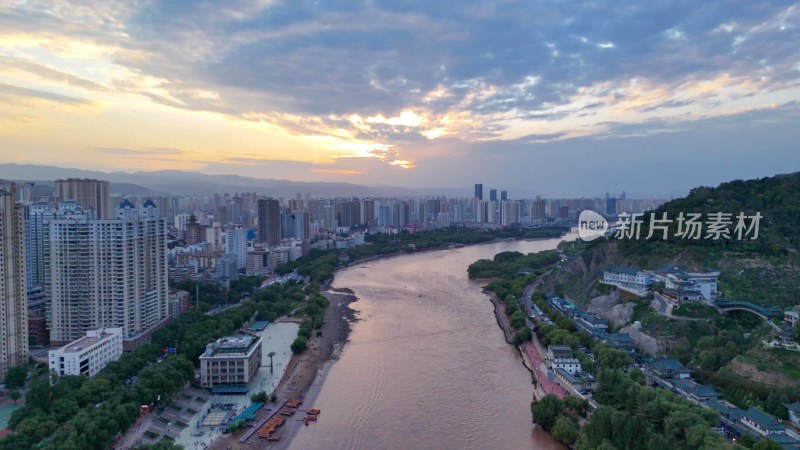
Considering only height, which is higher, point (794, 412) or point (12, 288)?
point (12, 288)

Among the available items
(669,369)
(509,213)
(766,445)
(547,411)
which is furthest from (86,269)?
(509,213)

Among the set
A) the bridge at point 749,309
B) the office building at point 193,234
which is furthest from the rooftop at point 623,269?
the office building at point 193,234

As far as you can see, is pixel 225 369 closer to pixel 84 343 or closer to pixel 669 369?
pixel 84 343

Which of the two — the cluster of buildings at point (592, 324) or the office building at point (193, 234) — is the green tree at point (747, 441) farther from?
the office building at point (193, 234)

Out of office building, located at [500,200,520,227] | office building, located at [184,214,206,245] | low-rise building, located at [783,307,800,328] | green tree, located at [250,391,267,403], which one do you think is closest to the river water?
green tree, located at [250,391,267,403]

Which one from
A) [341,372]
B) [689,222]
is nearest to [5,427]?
[341,372]
